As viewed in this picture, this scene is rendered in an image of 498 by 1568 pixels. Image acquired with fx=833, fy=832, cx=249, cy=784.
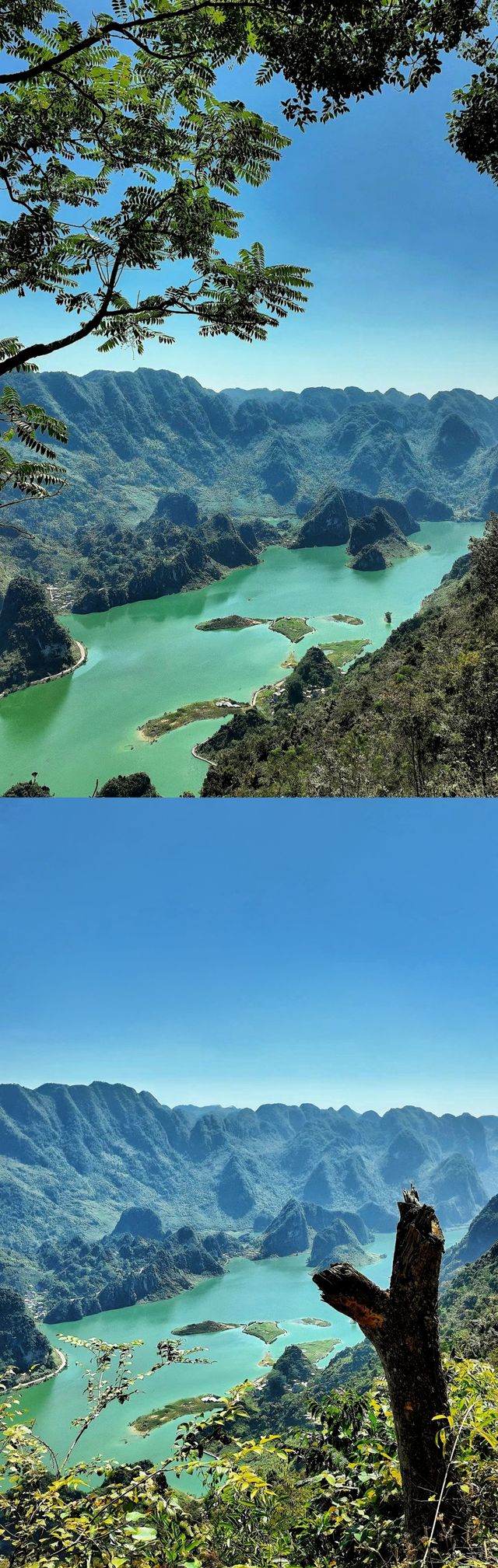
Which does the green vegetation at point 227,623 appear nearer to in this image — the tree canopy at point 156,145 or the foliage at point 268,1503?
the tree canopy at point 156,145

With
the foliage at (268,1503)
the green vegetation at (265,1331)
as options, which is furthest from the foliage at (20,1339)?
the foliage at (268,1503)

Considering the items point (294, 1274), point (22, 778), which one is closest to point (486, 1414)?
point (22, 778)

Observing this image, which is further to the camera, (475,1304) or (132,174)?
(475,1304)

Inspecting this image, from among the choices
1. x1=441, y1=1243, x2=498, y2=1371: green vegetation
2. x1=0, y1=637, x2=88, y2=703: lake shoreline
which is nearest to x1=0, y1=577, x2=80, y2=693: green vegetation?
x1=0, y1=637, x2=88, y2=703: lake shoreline

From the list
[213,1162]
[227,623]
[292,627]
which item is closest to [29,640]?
[227,623]

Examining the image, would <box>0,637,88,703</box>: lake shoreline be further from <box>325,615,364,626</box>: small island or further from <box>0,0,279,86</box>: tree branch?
<box>0,0,279,86</box>: tree branch

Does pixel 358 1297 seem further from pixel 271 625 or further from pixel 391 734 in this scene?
pixel 271 625
